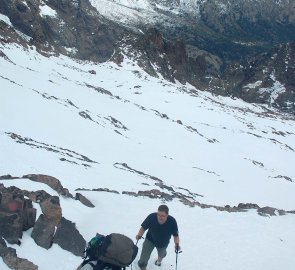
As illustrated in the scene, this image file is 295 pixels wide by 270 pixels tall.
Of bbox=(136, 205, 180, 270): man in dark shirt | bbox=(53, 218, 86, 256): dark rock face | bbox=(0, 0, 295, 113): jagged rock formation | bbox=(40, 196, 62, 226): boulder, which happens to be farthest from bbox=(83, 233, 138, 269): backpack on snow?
bbox=(0, 0, 295, 113): jagged rock formation

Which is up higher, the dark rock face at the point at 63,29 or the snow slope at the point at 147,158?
the snow slope at the point at 147,158

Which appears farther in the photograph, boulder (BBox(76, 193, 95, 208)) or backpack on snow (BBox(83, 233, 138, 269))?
boulder (BBox(76, 193, 95, 208))

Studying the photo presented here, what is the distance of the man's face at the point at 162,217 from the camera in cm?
→ 1056

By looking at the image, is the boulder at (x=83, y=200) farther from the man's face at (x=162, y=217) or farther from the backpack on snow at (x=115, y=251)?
the backpack on snow at (x=115, y=251)

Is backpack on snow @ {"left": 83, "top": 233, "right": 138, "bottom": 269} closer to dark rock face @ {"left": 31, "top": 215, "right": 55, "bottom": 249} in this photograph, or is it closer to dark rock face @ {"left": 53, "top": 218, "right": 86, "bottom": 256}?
dark rock face @ {"left": 31, "top": 215, "right": 55, "bottom": 249}

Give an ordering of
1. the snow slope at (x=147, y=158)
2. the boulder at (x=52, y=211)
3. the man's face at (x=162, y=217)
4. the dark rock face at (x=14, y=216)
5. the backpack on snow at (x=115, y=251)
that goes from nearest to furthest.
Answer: the backpack on snow at (x=115, y=251) → the dark rock face at (x=14, y=216) → the man's face at (x=162, y=217) → the boulder at (x=52, y=211) → the snow slope at (x=147, y=158)

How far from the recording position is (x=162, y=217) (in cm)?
1066

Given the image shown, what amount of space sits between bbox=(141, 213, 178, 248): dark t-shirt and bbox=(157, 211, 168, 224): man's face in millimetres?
225

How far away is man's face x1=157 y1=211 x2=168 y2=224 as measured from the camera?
10.6 metres

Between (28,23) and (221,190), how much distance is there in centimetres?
6593

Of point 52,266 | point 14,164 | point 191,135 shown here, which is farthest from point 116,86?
point 52,266

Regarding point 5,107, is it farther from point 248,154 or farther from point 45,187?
point 248,154

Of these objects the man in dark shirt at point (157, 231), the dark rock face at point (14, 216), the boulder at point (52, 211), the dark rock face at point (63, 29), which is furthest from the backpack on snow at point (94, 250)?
the dark rock face at point (63, 29)

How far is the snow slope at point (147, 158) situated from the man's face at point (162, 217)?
6.83ft
